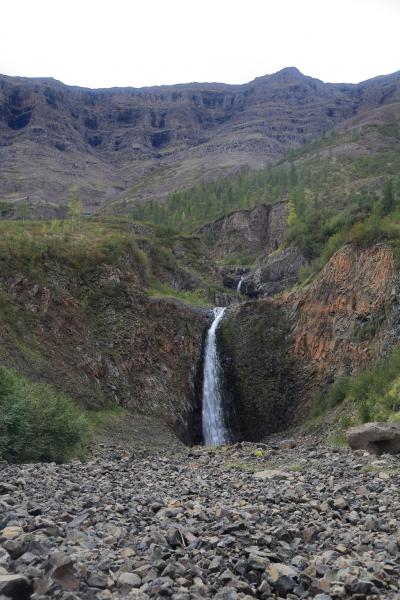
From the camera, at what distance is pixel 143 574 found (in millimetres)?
6043

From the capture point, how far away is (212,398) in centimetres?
3903

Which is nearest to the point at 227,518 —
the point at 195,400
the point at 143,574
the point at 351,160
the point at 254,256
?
the point at 143,574

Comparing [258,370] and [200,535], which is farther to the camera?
[258,370]

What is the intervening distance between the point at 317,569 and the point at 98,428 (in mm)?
22477

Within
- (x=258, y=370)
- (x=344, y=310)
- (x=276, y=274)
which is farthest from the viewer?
(x=276, y=274)

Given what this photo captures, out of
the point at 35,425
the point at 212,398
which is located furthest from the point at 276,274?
the point at 35,425

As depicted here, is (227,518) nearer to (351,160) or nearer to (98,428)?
(98,428)

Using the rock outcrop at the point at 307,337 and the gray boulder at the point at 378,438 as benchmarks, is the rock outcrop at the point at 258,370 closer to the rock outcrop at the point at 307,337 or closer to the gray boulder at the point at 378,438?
the rock outcrop at the point at 307,337

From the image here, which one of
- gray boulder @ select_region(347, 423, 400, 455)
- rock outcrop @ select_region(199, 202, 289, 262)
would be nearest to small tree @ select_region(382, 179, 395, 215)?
rock outcrop @ select_region(199, 202, 289, 262)

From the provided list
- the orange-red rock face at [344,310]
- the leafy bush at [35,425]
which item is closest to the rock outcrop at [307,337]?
the orange-red rock face at [344,310]

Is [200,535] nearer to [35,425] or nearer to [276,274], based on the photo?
[35,425]

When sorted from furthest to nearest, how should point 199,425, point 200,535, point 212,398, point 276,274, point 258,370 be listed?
point 276,274 → point 258,370 → point 212,398 → point 199,425 → point 200,535

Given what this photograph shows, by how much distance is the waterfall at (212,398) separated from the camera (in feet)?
121

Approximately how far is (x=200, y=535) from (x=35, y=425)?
11799 mm
